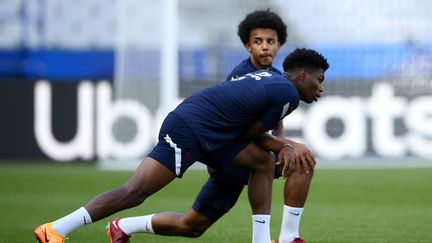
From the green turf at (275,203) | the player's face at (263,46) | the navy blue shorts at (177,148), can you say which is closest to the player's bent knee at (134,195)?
the navy blue shorts at (177,148)

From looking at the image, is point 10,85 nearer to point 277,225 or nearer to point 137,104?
point 137,104

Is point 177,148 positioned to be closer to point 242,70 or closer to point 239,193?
point 239,193

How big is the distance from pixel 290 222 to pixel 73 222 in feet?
5.27

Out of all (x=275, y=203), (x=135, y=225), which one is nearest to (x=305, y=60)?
(x=135, y=225)

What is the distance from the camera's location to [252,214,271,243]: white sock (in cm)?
748

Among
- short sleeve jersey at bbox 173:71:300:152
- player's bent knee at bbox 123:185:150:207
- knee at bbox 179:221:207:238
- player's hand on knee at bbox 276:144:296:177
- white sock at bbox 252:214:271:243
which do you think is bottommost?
knee at bbox 179:221:207:238

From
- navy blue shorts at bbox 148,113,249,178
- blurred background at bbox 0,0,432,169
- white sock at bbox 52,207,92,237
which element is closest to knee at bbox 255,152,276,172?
navy blue shorts at bbox 148,113,249,178

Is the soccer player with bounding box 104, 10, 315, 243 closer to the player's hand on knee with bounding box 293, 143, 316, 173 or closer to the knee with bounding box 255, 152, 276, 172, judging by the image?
the player's hand on knee with bounding box 293, 143, 316, 173

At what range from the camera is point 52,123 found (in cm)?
2120

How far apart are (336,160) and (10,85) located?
7.11 m

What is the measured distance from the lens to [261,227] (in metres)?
7.50

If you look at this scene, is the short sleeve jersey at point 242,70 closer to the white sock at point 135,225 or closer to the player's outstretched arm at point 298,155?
the player's outstretched arm at point 298,155

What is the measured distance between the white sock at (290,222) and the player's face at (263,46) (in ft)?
4.35

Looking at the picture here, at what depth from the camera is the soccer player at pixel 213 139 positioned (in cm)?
699
